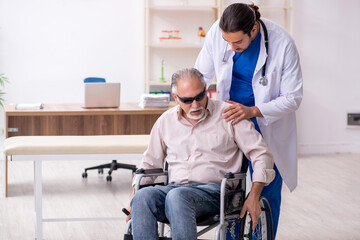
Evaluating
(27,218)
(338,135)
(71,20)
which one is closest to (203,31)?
(71,20)

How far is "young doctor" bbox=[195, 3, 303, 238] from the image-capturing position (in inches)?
95.5

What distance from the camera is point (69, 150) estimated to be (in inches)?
123

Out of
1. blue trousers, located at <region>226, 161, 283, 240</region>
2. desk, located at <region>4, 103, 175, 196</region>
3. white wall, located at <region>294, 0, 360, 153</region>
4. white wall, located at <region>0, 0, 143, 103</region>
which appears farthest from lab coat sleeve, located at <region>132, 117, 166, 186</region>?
white wall, located at <region>294, 0, 360, 153</region>

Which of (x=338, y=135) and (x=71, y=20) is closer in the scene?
(x=71, y=20)

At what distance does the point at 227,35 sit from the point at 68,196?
2580 mm

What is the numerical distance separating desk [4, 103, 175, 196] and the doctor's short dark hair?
8.10 ft

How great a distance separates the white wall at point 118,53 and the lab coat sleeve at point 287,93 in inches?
164

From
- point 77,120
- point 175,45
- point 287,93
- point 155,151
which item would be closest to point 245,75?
point 287,93

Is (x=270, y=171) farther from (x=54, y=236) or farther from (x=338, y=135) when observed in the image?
(x=338, y=135)

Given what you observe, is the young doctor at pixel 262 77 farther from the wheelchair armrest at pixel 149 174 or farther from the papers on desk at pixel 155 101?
the papers on desk at pixel 155 101

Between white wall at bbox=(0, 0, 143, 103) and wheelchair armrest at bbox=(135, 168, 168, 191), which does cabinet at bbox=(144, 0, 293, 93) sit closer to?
white wall at bbox=(0, 0, 143, 103)


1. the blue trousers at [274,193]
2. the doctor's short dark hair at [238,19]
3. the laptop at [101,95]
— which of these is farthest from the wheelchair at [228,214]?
the laptop at [101,95]

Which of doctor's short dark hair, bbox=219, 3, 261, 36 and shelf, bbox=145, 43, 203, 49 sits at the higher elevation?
shelf, bbox=145, 43, 203, 49

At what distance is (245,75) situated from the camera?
2635 mm
